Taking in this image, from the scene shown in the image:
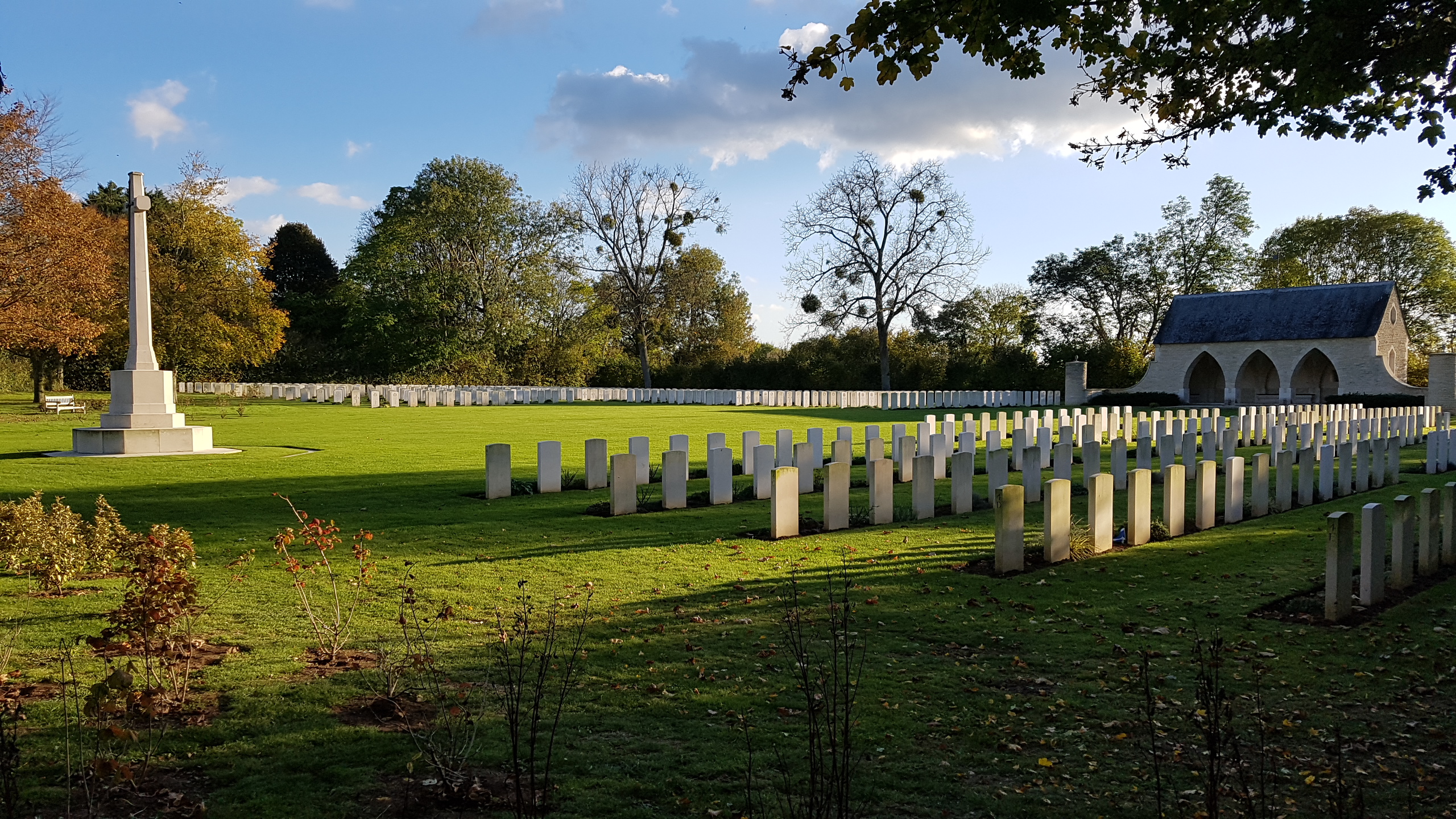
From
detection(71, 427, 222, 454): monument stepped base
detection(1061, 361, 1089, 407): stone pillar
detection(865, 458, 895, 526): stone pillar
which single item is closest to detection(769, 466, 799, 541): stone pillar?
detection(865, 458, 895, 526): stone pillar

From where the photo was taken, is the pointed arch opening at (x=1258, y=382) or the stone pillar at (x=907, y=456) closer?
the stone pillar at (x=907, y=456)

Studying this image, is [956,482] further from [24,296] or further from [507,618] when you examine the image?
[24,296]

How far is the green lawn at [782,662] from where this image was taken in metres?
3.72

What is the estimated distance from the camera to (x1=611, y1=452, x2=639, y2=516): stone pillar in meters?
10.7

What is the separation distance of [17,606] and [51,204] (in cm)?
2710

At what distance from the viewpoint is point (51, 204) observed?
Answer: 27266mm

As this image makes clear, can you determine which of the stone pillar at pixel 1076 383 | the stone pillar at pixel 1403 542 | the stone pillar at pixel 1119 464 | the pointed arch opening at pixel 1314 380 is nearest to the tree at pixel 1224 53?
the stone pillar at pixel 1403 542

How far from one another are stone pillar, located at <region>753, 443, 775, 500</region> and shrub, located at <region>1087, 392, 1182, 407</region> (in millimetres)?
36679

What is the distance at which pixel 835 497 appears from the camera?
32.4 feet

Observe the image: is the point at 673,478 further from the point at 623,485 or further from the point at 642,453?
Answer: the point at 642,453

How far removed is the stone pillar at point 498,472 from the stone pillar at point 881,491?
4.68m

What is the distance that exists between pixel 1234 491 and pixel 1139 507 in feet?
7.31

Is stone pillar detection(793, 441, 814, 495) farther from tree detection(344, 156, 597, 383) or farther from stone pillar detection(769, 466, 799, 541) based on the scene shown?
tree detection(344, 156, 597, 383)

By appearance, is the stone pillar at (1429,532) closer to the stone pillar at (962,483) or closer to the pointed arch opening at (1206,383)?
the stone pillar at (962,483)
